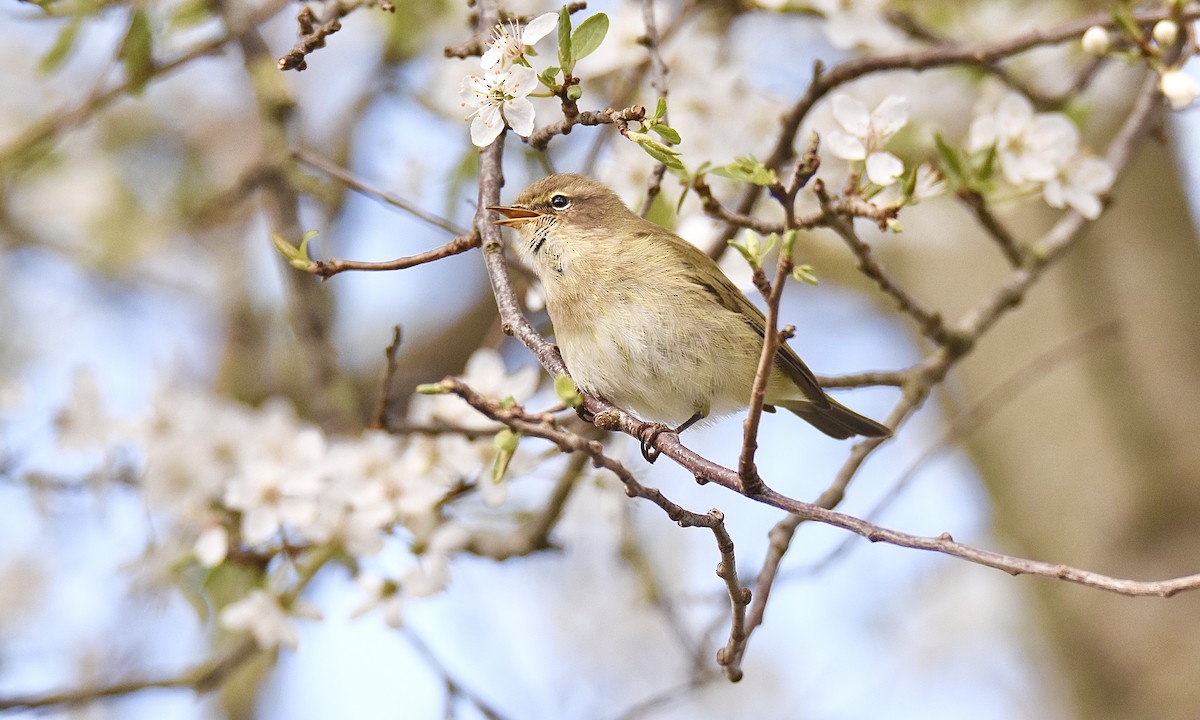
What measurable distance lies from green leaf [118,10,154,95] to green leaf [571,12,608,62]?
166 cm

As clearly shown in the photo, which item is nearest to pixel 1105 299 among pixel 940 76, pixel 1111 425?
pixel 1111 425

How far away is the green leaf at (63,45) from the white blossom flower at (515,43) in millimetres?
1624

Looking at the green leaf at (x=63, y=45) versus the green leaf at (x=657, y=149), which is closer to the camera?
the green leaf at (x=657, y=149)

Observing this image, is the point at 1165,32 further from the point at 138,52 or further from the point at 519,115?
the point at 138,52

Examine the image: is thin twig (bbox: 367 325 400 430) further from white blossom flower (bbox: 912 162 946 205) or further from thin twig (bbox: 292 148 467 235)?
white blossom flower (bbox: 912 162 946 205)

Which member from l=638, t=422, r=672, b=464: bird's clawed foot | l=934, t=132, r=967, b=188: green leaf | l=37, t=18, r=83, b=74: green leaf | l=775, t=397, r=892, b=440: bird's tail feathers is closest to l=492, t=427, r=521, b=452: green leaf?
l=638, t=422, r=672, b=464: bird's clawed foot

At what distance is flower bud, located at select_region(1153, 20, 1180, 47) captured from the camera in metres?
→ 2.73

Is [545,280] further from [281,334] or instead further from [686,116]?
[281,334]

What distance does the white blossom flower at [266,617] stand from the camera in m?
2.99

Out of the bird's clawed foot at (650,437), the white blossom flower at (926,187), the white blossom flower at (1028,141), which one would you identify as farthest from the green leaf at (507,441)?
the white blossom flower at (1028,141)

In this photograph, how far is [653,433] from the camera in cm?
215

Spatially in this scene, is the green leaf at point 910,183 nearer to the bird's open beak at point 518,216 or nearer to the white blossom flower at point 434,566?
the bird's open beak at point 518,216

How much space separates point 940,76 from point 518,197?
218 centimetres

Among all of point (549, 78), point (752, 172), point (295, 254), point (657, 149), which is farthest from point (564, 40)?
point (295, 254)
